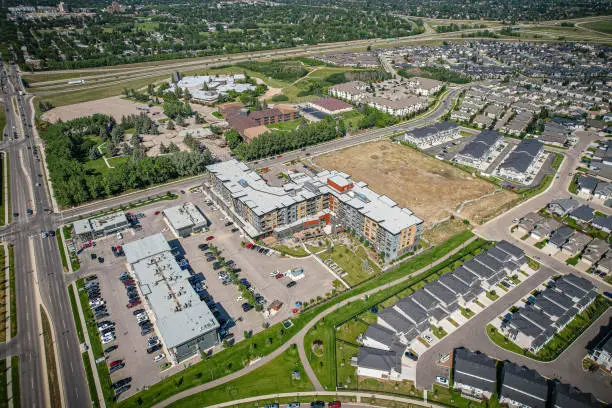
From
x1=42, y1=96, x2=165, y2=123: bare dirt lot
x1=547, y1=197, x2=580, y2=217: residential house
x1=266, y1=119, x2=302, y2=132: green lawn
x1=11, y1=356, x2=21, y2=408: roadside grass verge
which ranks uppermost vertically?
x1=42, y1=96, x2=165, y2=123: bare dirt lot

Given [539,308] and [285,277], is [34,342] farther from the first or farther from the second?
[539,308]

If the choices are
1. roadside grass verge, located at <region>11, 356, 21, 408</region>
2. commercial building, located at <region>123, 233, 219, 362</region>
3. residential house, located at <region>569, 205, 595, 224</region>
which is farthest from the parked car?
residential house, located at <region>569, 205, 595, 224</region>

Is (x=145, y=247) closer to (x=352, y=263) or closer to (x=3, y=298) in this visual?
(x=3, y=298)

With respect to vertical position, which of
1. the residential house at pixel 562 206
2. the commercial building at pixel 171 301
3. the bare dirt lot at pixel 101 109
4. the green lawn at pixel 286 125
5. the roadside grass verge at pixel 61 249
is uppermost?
the bare dirt lot at pixel 101 109

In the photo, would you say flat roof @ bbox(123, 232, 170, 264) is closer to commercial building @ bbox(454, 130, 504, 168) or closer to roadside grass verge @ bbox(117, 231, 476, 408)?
roadside grass verge @ bbox(117, 231, 476, 408)

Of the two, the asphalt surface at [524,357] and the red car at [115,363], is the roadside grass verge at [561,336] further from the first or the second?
the red car at [115,363]

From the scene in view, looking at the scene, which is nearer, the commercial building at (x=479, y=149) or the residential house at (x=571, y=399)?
the residential house at (x=571, y=399)

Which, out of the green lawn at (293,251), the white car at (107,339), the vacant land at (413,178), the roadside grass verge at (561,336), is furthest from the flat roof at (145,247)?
the roadside grass verge at (561,336)

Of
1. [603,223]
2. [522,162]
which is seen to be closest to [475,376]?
[603,223]
